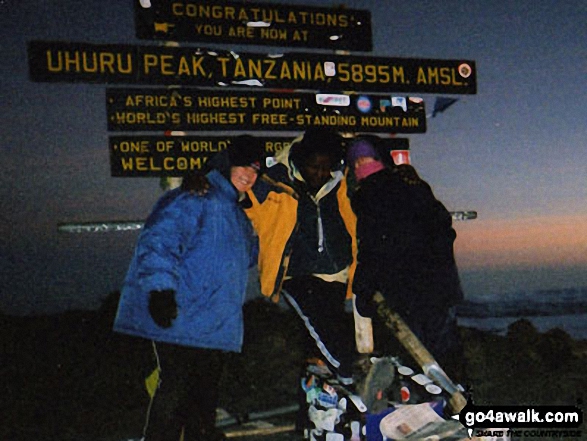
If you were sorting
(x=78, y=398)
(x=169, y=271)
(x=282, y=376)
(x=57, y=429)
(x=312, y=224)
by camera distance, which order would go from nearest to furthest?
1. (x=169, y=271)
2. (x=312, y=224)
3. (x=57, y=429)
4. (x=78, y=398)
5. (x=282, y=376)

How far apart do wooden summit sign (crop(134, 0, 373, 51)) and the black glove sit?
11.8 feet

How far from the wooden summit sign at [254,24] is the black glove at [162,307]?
3600 millimetres

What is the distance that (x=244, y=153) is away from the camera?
397cm

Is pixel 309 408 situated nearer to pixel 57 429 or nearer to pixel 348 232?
pixel 348 232

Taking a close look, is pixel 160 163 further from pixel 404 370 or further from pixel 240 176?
pixel 404 370

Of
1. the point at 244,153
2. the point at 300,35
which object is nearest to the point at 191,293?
the point at 244,153

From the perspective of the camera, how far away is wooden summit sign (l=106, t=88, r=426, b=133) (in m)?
6.08

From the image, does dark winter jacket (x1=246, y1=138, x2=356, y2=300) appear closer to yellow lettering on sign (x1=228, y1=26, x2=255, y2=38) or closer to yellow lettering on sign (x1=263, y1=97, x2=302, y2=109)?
yellow lettering on sign (x1=263, y1=97, x2=302, y2=109)

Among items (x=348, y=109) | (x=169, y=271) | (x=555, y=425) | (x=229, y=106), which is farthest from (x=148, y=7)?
(x=555, y=425)

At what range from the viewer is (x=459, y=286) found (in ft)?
12.8

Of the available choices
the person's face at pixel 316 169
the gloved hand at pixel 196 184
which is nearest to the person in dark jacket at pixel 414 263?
the person's face at pixel 316 169

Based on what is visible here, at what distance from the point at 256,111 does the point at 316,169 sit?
7.97ft

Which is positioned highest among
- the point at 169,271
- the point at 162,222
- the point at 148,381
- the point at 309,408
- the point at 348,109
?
the point at 348,109

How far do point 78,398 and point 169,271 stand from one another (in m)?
4.34
